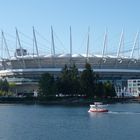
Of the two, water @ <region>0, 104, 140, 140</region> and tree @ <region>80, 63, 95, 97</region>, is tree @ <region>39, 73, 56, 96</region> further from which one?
water @ <region>0, 104, 140, 140</region>

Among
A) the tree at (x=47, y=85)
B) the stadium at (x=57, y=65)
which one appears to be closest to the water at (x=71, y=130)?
the tree at (x=47, y=85)

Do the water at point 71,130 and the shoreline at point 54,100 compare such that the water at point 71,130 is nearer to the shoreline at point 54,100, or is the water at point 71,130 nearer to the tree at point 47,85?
the tree at point 47,85

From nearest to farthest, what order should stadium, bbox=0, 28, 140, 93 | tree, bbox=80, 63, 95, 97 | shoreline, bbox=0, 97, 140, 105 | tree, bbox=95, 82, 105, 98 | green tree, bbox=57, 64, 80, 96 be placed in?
1. shoreline, bbox=0, 97, 140, 105
2. green tree, bbox=57, 64, 80, 96
3. tree, bbox=80, 63, 95, 97
4. tree, bbox=95, 82, 105, 98
5. stadium, bbox=0, 28, 140, 93

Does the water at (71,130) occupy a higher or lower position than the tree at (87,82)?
lower

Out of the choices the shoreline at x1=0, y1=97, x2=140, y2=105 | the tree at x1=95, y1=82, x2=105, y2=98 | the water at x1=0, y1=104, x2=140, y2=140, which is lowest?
the water at x1=0, y1=104, x2=140, y2=140

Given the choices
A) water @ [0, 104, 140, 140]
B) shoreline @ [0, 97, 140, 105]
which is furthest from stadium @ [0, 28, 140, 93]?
water @ [0, 104, 140, 140]

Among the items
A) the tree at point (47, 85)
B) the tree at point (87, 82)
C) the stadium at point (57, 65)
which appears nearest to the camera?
the tree at point (47, 85)

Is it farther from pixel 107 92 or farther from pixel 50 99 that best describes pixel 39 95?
pixel 107 92

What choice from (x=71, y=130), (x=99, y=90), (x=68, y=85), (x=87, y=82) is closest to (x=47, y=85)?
(x=68, y=85)

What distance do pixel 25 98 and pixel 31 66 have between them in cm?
2226

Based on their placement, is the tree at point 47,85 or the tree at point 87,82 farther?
the tree at point 87,82

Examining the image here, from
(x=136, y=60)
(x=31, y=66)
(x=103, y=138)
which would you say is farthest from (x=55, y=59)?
(x=103, y=138)

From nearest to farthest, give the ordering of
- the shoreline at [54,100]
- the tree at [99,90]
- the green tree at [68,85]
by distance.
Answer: the shoreline at [54,100]
the green tree at [68,85]
the tree at [99,90]

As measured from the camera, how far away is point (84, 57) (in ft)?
321
